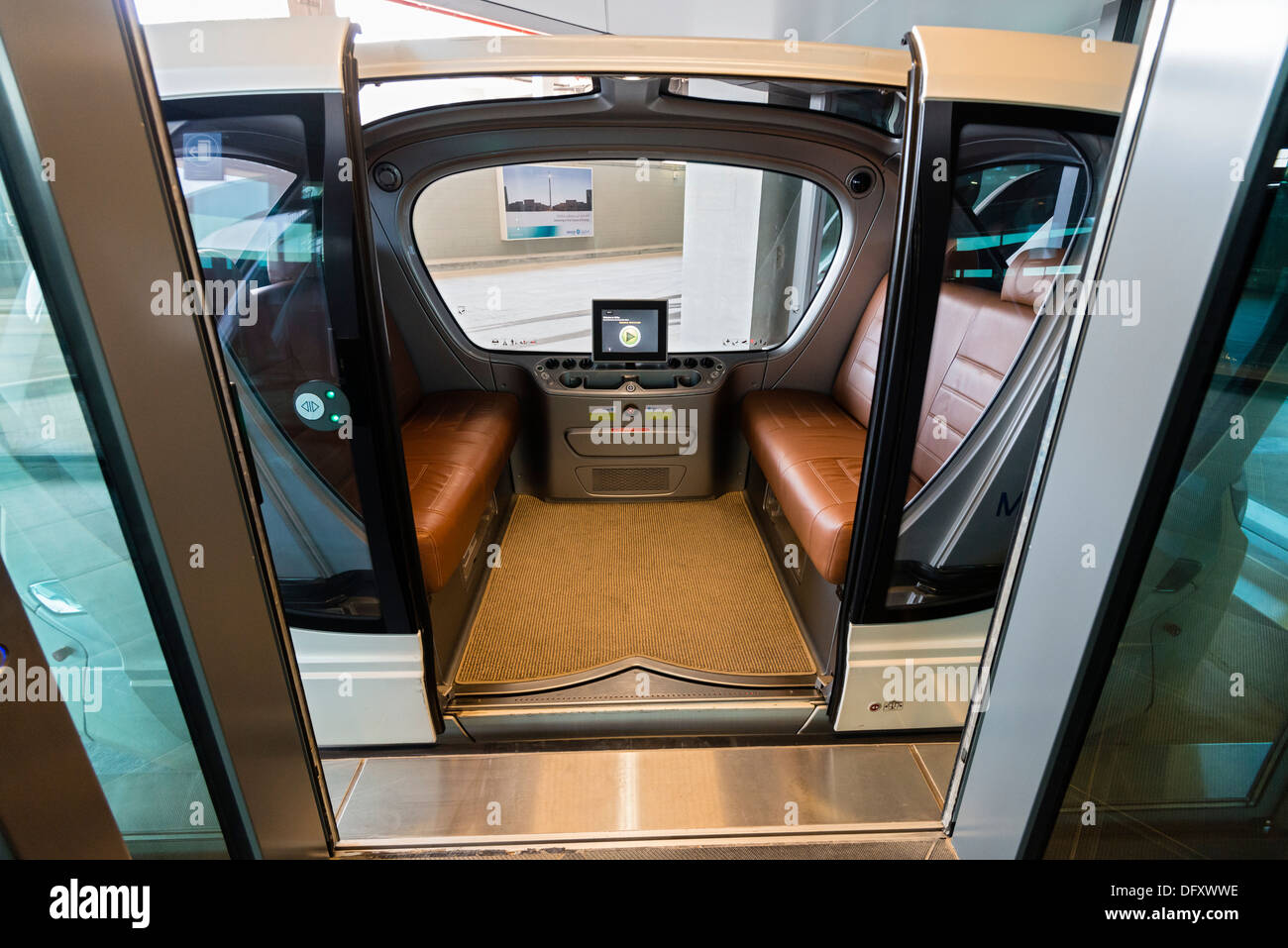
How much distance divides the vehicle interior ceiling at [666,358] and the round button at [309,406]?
0.51 m

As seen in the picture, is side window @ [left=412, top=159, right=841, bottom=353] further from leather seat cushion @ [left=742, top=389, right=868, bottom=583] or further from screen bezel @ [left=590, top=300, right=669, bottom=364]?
leather seat cushion @ [left=742, top=389, right=868, bottom=583]

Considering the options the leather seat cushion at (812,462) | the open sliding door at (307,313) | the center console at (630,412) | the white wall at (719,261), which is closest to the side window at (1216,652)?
the leather seat cushion at (812,462)

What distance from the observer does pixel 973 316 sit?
2.01m

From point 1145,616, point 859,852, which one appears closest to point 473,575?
point 859,852

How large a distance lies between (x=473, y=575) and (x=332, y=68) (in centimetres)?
189

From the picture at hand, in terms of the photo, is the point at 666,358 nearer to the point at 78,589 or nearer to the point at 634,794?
the point at 634,794

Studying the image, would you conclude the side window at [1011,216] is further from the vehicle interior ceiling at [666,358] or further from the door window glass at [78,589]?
the door window glass at [78,589]

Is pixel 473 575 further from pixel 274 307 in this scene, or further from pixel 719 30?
pixel 719 30

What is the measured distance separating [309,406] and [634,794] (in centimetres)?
135

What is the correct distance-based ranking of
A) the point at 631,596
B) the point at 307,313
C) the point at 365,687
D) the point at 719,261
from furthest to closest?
the point at 719,261 < the point at 631,596 < the point at 365,687 < the point at 307,313

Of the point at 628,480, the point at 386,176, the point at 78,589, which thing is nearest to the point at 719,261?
→ the point at 628,480

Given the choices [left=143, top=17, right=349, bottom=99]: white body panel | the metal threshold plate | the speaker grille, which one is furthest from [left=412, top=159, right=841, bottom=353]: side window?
the metal threshold plate

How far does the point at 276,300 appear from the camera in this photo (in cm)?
153
